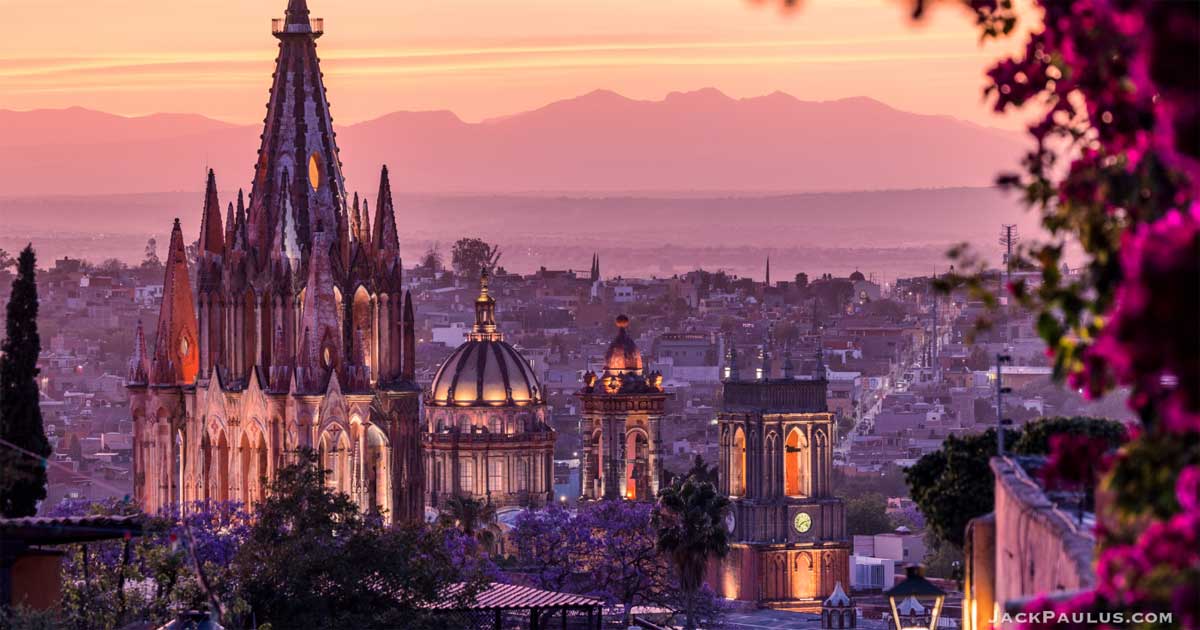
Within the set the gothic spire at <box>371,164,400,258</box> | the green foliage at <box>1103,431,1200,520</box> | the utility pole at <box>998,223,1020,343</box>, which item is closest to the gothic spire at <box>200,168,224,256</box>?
the gothic spire at <box>371,164,400,258</box>

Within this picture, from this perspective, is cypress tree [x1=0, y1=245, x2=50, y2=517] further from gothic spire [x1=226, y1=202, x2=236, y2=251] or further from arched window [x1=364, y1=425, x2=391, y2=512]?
gothic spire [x1=226, y1=202, x2=236, y2=251]

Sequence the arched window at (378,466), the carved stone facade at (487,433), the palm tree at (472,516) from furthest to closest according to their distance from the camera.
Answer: the carved stone facade at (487,433) → the palm tree at (472,516) → the arched window at (378,466)

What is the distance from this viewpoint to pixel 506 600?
52.3 m

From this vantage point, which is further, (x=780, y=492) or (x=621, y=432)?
(x=780, y=492)

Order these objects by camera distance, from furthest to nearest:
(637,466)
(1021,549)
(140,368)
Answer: (637,466) < (140,368) < (1021,549)

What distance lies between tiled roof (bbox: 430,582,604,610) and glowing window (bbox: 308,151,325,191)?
1952 centimetres

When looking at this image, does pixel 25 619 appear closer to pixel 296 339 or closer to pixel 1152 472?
pixel 1152 472

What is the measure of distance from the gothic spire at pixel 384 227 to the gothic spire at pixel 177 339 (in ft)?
16.0

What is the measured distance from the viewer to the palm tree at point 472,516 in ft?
316

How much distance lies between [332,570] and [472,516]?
4926 cm

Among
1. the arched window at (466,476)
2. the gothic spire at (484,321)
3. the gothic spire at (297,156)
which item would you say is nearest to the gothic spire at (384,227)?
the gothic spire at (297,156)

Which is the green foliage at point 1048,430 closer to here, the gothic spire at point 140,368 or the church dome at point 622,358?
the gothic spire at point 140,368

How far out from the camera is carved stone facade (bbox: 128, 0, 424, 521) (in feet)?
241

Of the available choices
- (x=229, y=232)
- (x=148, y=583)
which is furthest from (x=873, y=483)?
(x=148, y=583)
